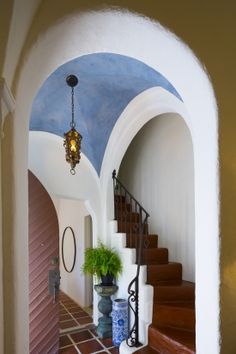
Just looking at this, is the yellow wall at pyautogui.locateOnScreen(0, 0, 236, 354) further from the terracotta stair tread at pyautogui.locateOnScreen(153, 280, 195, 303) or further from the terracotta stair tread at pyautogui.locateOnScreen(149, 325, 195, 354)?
the terracotta stair tread at pyautogui.locateOnScreen(153, 280, 195, 303)

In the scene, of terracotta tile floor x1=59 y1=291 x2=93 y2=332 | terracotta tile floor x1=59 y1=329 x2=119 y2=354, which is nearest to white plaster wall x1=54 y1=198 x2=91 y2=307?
terracotta tile floor x1=59 y1=291 x2=93 y2=332

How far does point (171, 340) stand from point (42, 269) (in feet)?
6.19

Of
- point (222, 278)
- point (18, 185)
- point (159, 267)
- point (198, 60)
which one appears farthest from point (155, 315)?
point (198, 60)

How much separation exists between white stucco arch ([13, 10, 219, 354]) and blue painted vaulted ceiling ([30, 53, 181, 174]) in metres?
1.23

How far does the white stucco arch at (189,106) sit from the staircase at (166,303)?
174 cm

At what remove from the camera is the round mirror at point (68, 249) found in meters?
5.98

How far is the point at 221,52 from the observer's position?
1.06 m

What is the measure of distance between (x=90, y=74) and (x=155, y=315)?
8.90 ft

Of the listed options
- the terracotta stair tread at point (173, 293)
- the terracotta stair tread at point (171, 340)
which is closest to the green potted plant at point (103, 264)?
the terracotta stair tread at point (173, 293)

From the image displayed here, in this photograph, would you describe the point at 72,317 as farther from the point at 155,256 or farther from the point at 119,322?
the point at 155,256

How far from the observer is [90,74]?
2746mm

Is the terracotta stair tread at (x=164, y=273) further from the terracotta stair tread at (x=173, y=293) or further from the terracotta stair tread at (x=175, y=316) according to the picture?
the terracotta stair tread at (x=175, y=316)

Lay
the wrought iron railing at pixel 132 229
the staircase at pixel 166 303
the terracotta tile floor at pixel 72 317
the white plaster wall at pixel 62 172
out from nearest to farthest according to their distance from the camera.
Answer: the staircase at pixel 166 303 → the wrought iron railing at pixel 132 229 → the white plaster wall at pixel 62 172 → the terracotta tile floor at pixel 72 317

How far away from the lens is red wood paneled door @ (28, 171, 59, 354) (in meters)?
3.45
